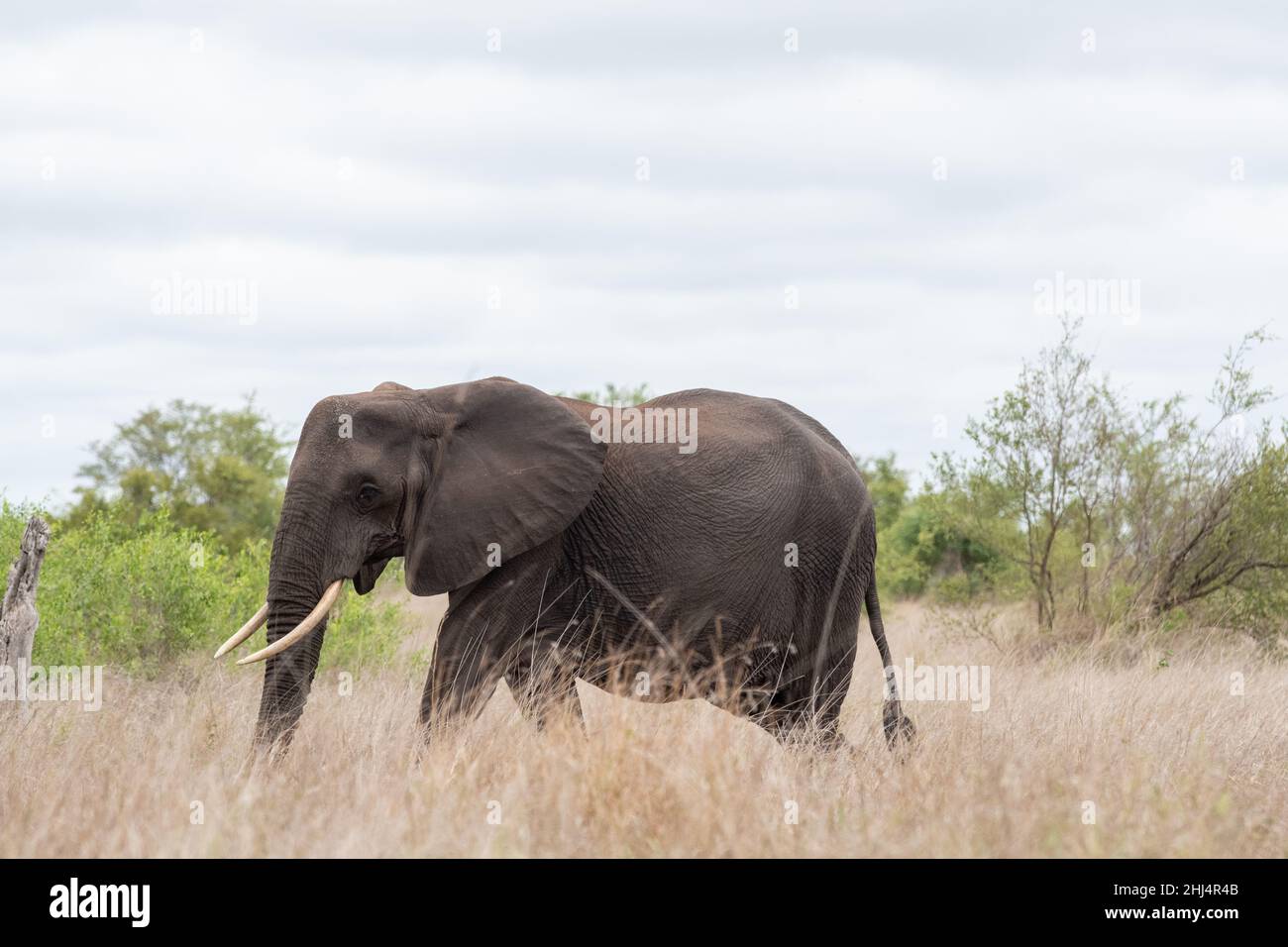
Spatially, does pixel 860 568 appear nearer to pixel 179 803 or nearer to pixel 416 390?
pixel 416 390

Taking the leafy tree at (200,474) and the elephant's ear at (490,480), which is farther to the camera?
the leafy tree at (200,474)

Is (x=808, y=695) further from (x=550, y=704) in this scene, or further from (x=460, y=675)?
(x=460, y=675)

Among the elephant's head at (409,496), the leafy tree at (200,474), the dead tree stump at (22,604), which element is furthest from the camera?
the leafy tree at (200,474)

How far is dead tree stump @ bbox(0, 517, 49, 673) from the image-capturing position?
862 centimetres

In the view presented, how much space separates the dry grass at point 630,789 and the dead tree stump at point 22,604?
33 cm

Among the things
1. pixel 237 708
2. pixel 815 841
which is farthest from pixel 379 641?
pixel 815 841

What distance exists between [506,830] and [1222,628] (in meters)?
11.4

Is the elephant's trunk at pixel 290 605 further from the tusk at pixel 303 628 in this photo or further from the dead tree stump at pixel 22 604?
the dead tree stump at pixel 22 604

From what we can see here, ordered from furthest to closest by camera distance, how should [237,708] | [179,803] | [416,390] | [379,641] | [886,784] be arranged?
1. [379,641]
2. [237,708]
3. [416,390]
4. [886,784]
5. [179,803]

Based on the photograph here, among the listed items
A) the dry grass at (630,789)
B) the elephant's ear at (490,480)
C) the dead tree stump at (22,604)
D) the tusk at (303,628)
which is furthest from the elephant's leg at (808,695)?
the dead tree stump at (22,604)

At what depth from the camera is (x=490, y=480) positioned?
805 centimetres

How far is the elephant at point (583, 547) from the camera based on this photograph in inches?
299

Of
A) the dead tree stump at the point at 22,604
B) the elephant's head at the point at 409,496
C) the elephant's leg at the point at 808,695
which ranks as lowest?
the elephant's leg at the point at 808,695

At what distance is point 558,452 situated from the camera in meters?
8.23
